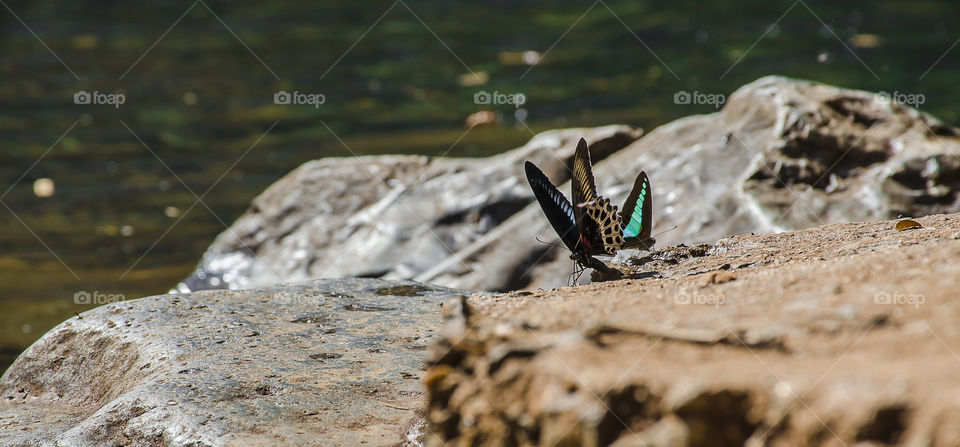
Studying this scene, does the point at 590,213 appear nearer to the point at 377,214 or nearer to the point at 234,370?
the point at 234,370

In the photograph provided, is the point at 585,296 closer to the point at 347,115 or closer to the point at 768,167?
the point at 768,167

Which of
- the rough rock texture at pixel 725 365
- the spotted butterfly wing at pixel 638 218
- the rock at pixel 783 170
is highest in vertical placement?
the rough rock texture at pixel 725 365

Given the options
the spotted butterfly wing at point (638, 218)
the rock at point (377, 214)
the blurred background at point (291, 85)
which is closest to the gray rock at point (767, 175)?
the rock at point (377, 214)

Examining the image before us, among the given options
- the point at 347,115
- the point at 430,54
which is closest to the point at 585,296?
the point at 347,115

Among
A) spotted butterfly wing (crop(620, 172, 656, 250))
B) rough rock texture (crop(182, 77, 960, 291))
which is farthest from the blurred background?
spotted butterfly wing (crop(620, 172, 656, 250))

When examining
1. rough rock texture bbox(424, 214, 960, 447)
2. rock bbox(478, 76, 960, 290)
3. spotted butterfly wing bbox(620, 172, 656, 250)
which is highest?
rough rock texture bbox(424, 214, 960, 447)

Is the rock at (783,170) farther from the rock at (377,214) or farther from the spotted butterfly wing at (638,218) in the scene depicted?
the spotted butterfly wing at (638,218)

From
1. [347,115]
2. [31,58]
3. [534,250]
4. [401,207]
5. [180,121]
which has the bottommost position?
[534,250]

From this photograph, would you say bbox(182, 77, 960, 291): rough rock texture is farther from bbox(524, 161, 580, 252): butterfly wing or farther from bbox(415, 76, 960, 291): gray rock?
bbox(524, 161, 580, 252): butterfly wing
